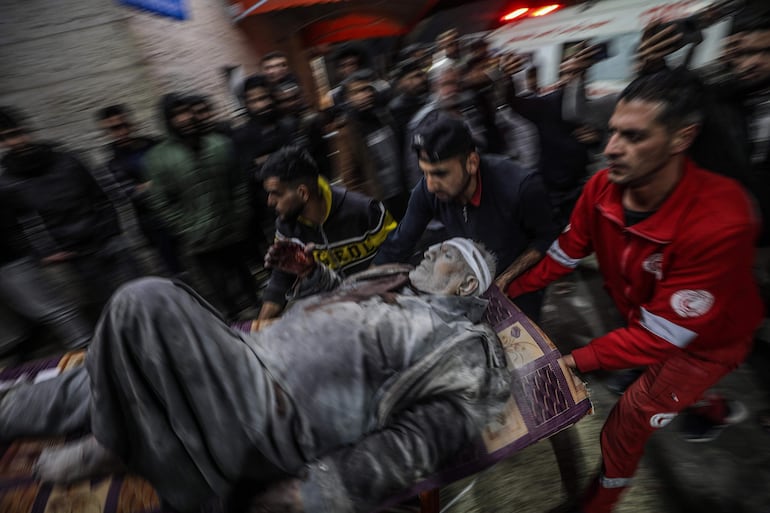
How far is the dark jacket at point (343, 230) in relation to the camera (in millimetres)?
2381

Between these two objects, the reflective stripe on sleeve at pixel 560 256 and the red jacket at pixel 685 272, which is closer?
the red jacket at pixel 685 272

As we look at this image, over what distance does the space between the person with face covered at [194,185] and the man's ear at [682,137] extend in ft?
8.71

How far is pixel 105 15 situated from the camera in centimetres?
391

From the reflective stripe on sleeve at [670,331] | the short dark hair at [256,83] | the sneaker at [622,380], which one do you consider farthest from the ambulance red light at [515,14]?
the reflective stripe on sleeve at [670,331]

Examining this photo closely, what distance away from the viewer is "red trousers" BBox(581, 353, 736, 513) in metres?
1.41

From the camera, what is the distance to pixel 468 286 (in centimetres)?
170

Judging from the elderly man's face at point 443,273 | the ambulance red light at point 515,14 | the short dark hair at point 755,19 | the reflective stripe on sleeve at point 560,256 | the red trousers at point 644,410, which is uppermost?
the ambulance red light at point 515,14

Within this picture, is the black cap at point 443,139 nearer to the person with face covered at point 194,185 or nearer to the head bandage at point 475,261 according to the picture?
the head bandage at point 475,261

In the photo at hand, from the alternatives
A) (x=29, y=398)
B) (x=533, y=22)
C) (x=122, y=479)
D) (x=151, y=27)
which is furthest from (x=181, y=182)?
(x=533, y=22)

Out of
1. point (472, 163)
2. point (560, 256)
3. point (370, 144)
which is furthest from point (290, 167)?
point (560, 256)

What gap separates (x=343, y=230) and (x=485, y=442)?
142 centimetres

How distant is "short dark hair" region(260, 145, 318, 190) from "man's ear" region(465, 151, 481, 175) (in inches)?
34.9

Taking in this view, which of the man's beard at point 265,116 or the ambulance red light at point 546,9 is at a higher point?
the ambulance red light at point 546,9

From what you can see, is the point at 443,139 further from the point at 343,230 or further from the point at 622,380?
the point at 622,380
